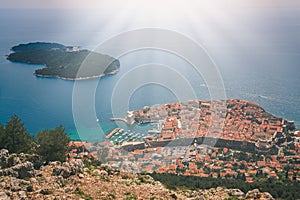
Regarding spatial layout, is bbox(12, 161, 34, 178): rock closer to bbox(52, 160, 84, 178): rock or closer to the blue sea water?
bbox(52, 160, 84, 178): rock

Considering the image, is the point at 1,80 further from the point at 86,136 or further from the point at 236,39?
the point at 236,39

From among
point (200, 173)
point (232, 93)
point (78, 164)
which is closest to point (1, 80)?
point (232, 93)

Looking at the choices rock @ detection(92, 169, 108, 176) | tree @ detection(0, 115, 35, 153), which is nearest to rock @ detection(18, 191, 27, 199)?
rock @ detection(92, 169, 108, 176)

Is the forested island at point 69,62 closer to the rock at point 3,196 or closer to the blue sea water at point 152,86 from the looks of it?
the blue sea water at point 152,86

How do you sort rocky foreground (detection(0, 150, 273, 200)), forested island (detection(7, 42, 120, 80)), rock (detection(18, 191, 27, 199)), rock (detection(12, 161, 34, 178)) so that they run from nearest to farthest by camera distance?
rock (detection(18, 191, 27, 199)), rocky foreground (detection(0, 150, 273, 200)), rock (detection(12, 161, 34, 178)), forested island (detection(7, 42, 120, 80))

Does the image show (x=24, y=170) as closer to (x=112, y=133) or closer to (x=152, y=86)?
(x=112, y=133)

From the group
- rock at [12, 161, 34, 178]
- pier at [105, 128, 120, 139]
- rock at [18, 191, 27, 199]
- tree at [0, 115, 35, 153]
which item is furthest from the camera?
pier at [105, 128, 120, 139]

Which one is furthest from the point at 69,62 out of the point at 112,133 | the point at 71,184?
the point at 71,184
